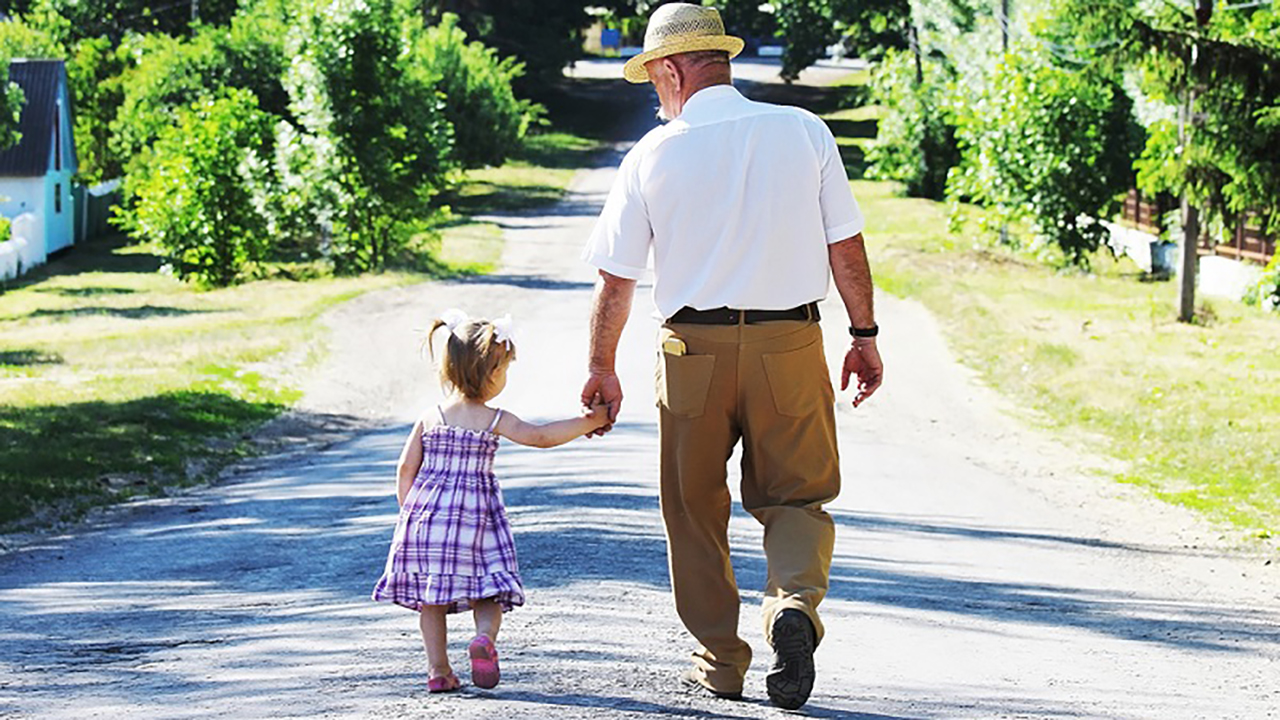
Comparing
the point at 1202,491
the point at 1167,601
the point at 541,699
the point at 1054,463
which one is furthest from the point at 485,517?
the point at 1054,463

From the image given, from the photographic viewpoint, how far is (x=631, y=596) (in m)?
8.04

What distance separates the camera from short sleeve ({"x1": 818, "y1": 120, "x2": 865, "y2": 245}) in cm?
579

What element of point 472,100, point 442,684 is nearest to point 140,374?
point 442,684

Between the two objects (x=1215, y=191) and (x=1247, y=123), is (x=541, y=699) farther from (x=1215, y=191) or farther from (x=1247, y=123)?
(x=1215, y=191)

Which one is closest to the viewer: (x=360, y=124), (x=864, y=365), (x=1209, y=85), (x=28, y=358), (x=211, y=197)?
(x=864, y=365)

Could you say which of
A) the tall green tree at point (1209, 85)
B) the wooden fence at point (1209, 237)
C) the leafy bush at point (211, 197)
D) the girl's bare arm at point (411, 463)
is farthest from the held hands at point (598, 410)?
the leafy bush at point (211, 197)

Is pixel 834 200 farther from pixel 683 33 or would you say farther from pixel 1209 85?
pixel 1209 85

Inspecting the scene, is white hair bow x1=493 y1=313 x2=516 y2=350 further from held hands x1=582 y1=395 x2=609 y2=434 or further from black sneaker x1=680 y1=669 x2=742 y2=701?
black sneaker x1=680 y1=669 x2=742 y2=701

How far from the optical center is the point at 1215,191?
68.2 ft

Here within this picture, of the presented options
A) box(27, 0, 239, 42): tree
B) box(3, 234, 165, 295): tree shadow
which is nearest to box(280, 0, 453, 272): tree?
box(3, 234, 165, 295): tree shadow

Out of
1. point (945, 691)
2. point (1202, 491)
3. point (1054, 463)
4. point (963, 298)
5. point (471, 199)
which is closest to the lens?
point (945, 691)

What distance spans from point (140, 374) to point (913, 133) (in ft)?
101

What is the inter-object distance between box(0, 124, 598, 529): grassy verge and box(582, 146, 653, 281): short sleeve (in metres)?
7.76

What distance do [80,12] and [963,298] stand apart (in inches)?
2084
